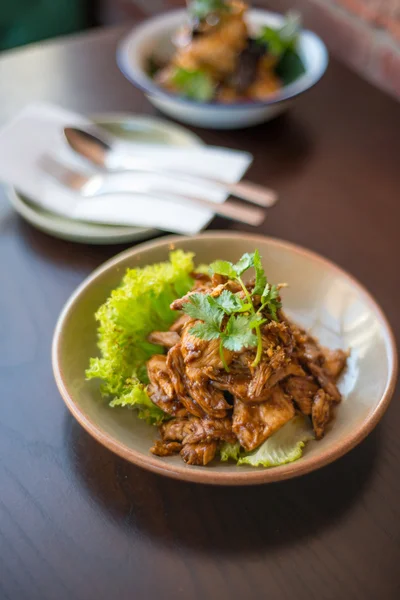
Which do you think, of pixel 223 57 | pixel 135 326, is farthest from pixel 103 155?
pixel 135 326

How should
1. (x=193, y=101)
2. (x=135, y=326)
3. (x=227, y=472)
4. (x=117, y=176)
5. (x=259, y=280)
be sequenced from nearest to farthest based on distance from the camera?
(x=227, y=472), (x=259, y=280), (x=135, y=326), (x=117, y=176), (x=193, y=101)

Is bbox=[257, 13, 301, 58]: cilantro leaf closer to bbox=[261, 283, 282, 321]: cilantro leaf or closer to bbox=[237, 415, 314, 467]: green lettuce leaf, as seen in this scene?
bbox=[261, 283, 282, 321]: cilantro leaf

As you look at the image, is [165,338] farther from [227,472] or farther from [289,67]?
[289,67]

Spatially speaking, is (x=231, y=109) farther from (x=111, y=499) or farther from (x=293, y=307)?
(x=111, y=499)

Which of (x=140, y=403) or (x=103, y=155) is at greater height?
(x=140, y=403)

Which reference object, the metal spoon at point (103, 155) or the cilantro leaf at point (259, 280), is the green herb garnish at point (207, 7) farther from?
the cilantro leaf at point (259, 280)

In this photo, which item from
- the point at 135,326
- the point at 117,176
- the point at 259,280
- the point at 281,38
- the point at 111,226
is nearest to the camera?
the point at 259,280

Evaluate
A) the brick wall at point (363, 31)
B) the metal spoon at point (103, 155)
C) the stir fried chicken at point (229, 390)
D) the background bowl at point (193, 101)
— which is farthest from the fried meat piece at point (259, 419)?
the brick wall at point (363, 31)

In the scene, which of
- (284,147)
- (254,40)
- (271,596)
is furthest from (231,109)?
(271,596)

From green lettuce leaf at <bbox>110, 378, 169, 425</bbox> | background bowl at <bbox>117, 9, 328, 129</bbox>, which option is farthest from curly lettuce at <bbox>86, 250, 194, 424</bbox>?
background bowl at <bbox>117, 9, 328, 129</bbox>
